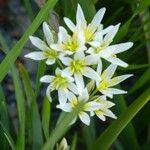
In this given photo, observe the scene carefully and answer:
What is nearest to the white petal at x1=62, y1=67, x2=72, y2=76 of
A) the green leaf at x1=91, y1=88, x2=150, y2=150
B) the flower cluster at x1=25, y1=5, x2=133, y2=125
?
→ the flower cluster at x1=25, y1=5, x2=133, y2=125

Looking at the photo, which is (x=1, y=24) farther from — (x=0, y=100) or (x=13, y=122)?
(x=0, y=100)

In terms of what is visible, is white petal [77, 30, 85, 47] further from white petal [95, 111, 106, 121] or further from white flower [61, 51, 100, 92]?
white petal [95, 111, 106, 121]

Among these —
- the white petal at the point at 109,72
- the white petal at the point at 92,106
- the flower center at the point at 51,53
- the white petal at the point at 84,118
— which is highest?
the flower center at the point at 51,53

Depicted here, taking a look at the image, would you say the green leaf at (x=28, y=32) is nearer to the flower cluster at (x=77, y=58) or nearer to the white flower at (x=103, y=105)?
the flower cluster at (x=77, y=58)

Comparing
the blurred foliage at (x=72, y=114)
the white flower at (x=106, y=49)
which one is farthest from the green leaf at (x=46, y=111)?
the white flower at (x=106, y=49)

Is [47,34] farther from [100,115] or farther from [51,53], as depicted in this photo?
[100,115]

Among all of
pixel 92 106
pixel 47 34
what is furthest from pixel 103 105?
pixel 47 34

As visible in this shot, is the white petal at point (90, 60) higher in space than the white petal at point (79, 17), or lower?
lower
